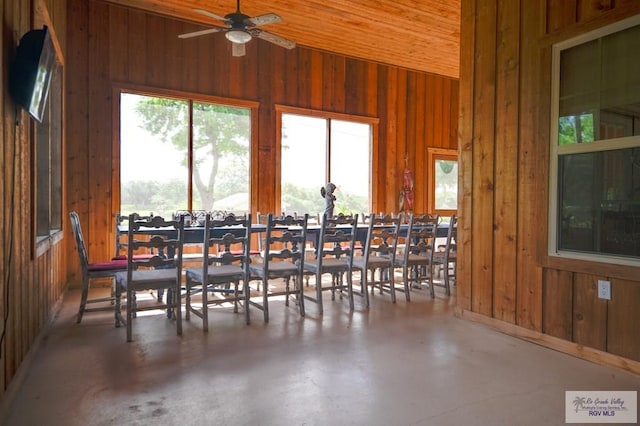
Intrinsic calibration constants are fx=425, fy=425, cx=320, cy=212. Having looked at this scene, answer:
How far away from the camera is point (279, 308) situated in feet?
14.3

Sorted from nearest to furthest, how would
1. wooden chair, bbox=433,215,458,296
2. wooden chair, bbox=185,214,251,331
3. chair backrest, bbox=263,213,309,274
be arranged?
1. wooden chair, bbox=185,214,251,331
2. chair backrest, bbox=263,213,309,274
3. wooden chair, bbox=433,215,458,296

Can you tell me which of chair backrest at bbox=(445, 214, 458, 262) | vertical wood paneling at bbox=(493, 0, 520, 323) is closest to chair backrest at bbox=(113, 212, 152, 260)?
vertical wood paneling at bbox=(493, 0, 520, 323)

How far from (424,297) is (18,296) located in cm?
387

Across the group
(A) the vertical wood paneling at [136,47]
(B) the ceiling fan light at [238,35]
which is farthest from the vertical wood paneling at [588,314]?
(A) the vertical wood paneling at [136,47]

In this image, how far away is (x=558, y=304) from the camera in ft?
10.3

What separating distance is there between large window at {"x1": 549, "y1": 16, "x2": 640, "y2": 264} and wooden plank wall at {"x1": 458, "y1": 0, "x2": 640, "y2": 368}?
79mm

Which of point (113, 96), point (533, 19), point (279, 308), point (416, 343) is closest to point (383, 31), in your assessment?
point (533, 19)

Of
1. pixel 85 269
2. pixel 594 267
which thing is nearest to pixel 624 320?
pixel 594 267

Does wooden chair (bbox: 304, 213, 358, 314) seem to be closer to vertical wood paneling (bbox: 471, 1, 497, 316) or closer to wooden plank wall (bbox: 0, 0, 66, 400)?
vertical wood paneling (bbox: 471, 1, 497, 316)

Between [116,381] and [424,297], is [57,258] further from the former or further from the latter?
[424,297]

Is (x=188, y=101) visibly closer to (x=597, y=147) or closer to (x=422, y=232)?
(x=422, y=232)

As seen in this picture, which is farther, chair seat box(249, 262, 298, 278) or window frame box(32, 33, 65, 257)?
chair seat box(249, 262, 298, 278)

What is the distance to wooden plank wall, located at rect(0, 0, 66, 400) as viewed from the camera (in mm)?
2148

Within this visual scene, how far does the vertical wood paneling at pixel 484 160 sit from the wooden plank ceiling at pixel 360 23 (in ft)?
6.50
